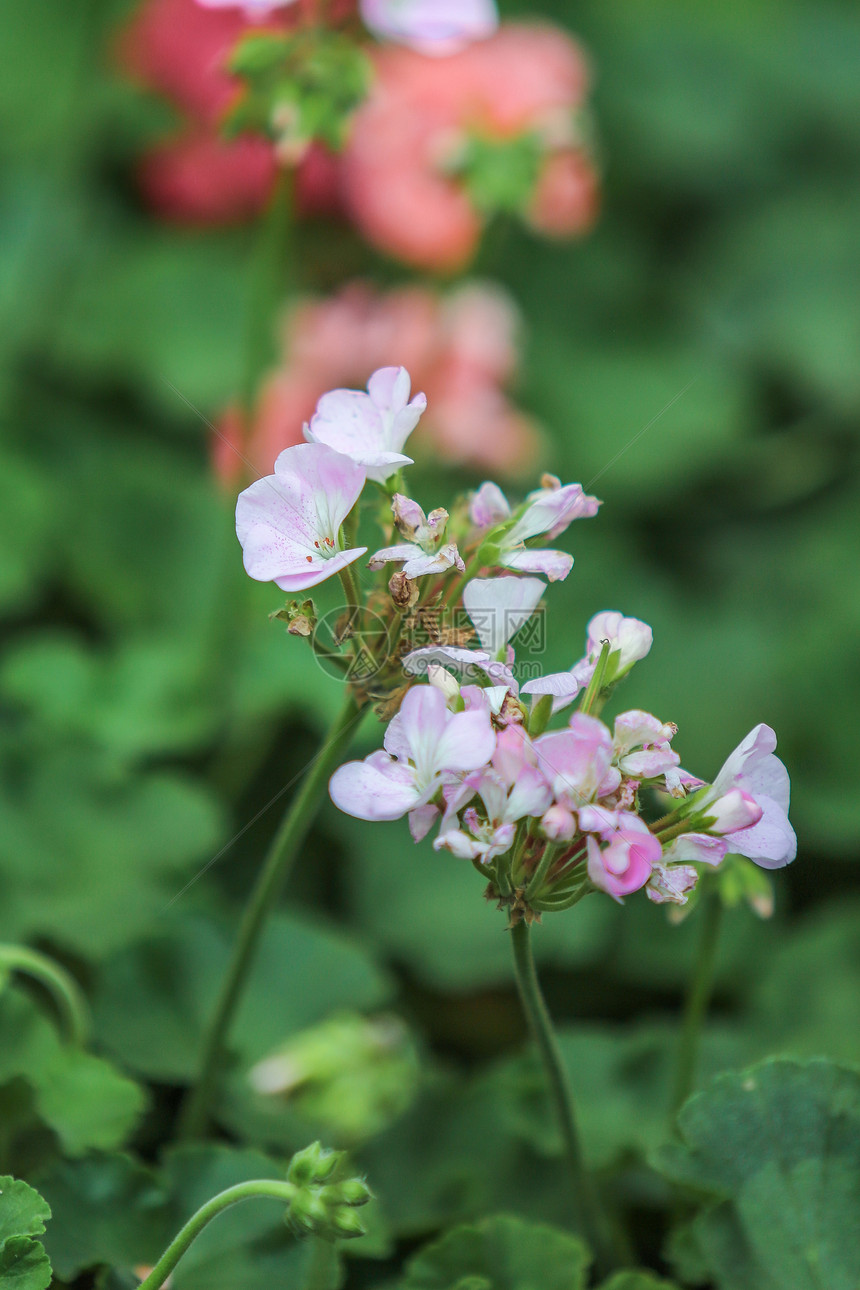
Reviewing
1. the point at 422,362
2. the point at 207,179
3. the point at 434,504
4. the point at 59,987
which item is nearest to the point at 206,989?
the point at 59,987

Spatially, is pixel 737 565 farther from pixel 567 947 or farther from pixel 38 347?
pixel 38 347

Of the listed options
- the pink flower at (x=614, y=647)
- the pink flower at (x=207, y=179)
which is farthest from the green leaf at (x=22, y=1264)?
the pink flower at (x=207, y=179)

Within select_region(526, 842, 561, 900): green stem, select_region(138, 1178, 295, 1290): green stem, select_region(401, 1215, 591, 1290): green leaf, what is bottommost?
select_region(401, 1215, 591, 1290): green leaf

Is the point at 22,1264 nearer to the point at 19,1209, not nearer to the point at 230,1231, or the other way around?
the point at 19,1209

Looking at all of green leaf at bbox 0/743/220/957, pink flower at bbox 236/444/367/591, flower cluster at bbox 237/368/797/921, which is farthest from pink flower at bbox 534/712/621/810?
green leaf at bbox 0/743/220/957

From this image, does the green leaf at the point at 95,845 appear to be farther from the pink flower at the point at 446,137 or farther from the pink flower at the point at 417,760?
the pink flower at the point at 446,137

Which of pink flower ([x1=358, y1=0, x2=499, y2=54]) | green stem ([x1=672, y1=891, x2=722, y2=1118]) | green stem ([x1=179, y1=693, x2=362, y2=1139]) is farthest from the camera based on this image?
pink flower ([x1=358, y1=0, x2=499, y2=54])

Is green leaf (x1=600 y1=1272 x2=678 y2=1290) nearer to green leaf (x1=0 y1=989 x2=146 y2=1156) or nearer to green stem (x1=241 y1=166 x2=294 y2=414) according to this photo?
green leaf (x1=0 y1=989 x2=146 y2=1156)

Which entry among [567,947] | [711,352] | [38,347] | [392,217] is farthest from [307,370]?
[711,352]

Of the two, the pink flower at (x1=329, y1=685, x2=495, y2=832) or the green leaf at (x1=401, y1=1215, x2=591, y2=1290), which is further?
the green leaf at (x1=401, y1=1215, x2=591, y2=1290)
